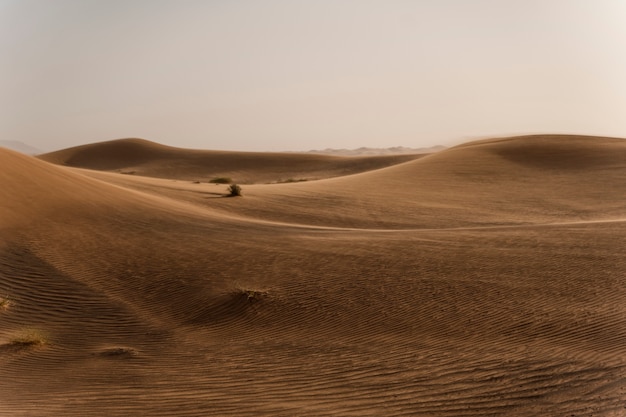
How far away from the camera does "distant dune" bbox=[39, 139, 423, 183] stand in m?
69.6

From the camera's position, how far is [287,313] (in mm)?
11211

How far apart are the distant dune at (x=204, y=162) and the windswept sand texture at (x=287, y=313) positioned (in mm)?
46209

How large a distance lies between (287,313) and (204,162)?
230 ft

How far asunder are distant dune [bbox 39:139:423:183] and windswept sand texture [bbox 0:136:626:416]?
4621 cm

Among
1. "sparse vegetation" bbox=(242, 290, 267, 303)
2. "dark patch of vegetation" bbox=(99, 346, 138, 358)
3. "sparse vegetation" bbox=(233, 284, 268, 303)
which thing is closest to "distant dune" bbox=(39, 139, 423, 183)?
"sparse vegetation" bbox=(233, 284, 268, 303)

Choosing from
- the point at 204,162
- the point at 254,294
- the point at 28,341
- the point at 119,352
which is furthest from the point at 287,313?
the point at 204,162

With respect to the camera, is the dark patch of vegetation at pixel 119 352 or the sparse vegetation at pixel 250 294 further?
the sparse vegetation at pixel 250 294

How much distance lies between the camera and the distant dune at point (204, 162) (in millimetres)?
69562

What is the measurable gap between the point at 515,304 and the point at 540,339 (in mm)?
1769

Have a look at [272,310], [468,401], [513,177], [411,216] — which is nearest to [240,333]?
[272,310]

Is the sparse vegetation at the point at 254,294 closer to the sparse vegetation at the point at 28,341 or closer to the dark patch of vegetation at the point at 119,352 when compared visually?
the dark patch of vegetation at the point at 119,352

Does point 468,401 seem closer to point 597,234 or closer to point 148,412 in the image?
point 148,412

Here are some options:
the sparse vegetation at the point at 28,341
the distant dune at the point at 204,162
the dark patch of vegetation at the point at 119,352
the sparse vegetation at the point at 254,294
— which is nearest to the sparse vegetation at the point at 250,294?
the sparse vegetation at the point at 254,294

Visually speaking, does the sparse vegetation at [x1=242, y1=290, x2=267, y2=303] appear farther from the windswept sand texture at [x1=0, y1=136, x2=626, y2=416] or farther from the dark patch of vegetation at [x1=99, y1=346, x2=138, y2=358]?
the dark patch of vegetation at [x1=99, y1=346, x2=138, y2=358]
